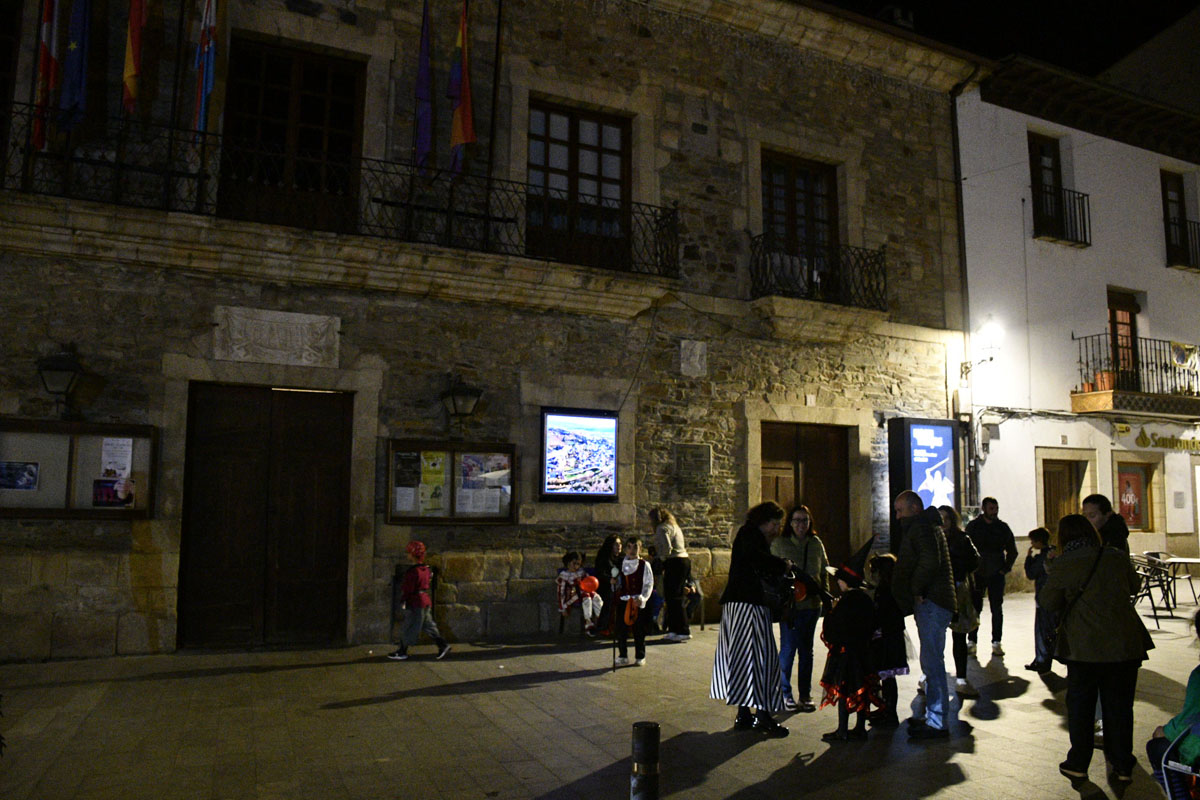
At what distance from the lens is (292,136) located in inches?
348

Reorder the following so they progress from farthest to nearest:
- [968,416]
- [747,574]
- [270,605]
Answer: [968,416] → [270,605] → [747,574]

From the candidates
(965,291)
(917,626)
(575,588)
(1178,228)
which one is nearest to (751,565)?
(917,626)

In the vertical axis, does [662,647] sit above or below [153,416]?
below

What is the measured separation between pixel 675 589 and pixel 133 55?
281 inches

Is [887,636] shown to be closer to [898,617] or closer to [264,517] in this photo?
[898,617]

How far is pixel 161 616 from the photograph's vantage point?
770 cm

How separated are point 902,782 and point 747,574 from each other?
4.96ft

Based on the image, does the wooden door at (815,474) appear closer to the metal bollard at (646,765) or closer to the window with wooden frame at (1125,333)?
the window with wooden frame at (1125,333)

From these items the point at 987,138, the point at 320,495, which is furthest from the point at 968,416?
the point at 320,495

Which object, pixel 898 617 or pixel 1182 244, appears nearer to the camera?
pixel 898 617

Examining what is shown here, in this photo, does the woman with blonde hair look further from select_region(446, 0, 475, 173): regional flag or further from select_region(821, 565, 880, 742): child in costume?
select_region(446, 0, 475, 173): regional flag

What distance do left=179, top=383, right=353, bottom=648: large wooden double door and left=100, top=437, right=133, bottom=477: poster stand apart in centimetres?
52

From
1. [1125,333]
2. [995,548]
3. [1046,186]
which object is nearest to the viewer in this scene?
[995,548]

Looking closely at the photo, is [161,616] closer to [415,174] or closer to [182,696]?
[182,696]
